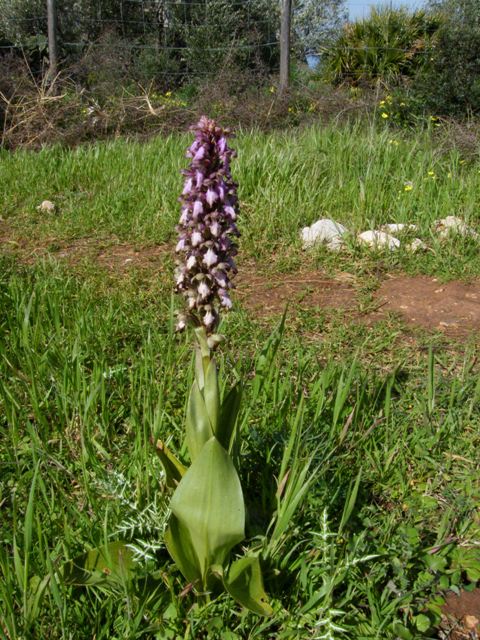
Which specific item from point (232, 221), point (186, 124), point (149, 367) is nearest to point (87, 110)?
point (186, 124)

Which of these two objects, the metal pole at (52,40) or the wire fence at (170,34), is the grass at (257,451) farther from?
the wire fence at (170,34)

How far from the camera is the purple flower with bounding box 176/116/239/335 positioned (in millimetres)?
1250

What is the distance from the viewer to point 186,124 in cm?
855

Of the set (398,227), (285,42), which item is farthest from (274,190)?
(285,42)

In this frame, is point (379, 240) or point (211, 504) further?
point (379, 240)

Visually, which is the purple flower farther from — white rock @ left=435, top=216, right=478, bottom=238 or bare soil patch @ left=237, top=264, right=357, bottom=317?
white rock @ left=435, top=216, right=478, bottom=238

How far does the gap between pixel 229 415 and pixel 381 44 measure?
13848mm

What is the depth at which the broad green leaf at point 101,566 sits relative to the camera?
1375mm

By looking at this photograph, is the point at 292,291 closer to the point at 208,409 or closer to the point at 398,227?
the point at 398,227

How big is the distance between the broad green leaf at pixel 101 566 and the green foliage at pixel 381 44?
11.0m

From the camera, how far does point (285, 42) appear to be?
838cm

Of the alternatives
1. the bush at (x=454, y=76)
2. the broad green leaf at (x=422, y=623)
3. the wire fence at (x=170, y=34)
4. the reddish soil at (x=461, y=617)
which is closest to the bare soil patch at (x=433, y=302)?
the reddish soil at (x=461, y=617)

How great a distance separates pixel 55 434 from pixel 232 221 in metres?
1.04

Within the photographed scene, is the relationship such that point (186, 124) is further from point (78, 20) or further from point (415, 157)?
point (78, 20)
